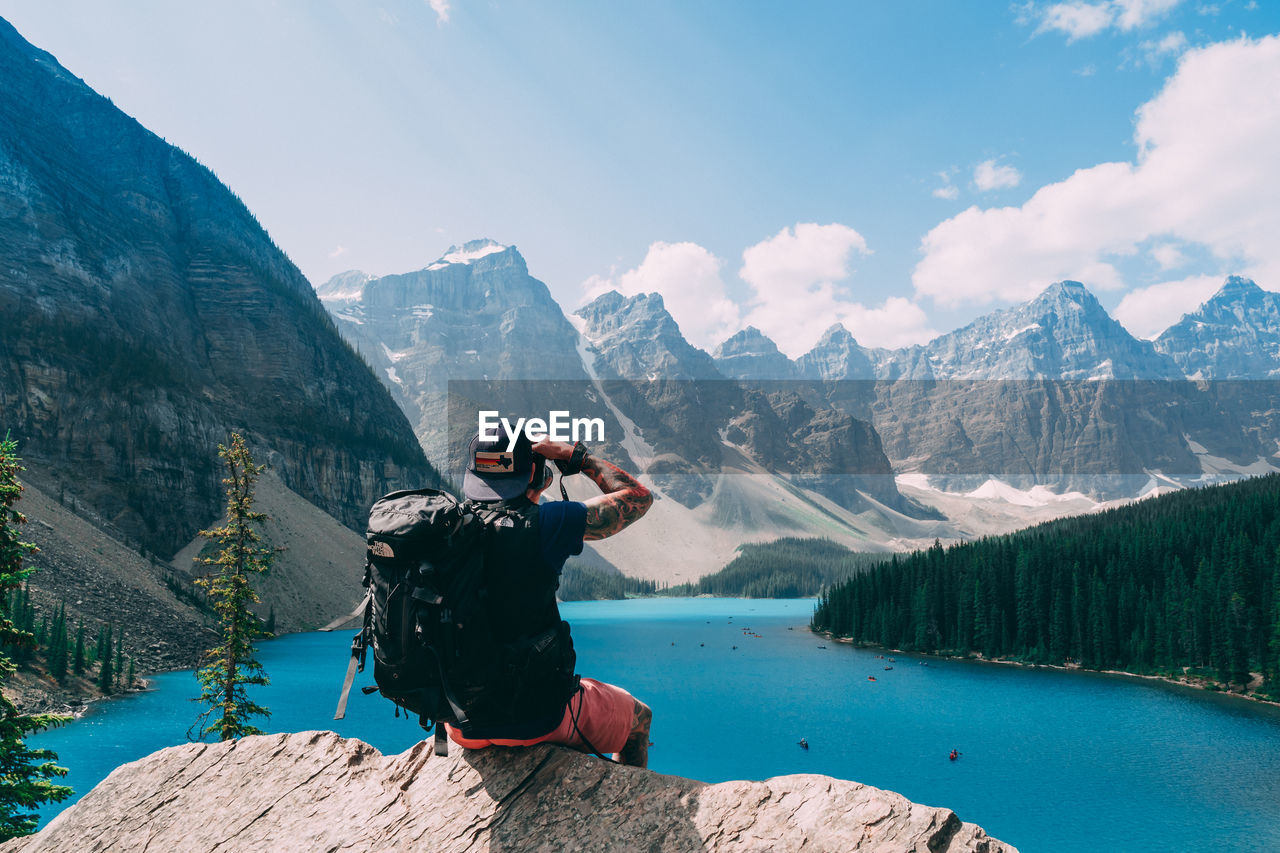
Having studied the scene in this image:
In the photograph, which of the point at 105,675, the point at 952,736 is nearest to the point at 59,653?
the point at 105,675

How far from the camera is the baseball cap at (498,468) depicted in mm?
4535

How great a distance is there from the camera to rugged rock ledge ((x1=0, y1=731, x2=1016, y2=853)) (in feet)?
14.1

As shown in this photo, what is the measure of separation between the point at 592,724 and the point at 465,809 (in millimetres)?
985

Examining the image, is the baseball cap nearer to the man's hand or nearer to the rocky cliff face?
the man's hand

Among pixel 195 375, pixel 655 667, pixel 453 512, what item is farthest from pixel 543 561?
pixel 195 375

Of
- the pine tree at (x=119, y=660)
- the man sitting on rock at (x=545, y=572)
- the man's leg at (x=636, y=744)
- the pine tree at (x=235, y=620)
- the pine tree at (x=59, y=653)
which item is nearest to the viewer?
the man sitting on rock at (x=545, y=572)

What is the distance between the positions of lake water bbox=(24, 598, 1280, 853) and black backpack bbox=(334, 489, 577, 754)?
34820 mm

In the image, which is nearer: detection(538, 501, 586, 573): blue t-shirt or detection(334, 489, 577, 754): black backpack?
detection(334, 489, 577, 754): black backpack

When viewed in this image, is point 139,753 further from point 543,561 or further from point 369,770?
point 543,561

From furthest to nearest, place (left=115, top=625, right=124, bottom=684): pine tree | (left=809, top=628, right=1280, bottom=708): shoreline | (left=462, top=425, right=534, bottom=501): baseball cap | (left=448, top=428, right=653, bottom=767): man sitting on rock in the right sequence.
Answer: (left=809, top=628, right=1280, bottom=708): shoreline → (left=115, top=625, right=124, bottom=684): pine tree → (left=462, top=425, right=534, bottom=501): baseball cap → (left=448, top=428, right=653, bottom=767): man sitting on rock

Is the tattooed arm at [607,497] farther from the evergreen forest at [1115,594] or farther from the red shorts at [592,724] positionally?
the evergreen forest at [1115,594]

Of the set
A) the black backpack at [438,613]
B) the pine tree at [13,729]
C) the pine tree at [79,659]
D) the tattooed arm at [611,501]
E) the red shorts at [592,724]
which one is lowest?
the pine tree at [79,659]

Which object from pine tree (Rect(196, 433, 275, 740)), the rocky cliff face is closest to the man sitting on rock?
pine tree (Rect(196, 433, 275, 740))

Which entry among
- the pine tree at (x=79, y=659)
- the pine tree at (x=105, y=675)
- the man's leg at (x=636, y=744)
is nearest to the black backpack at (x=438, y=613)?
the man's leg at (x=636, y=744)
